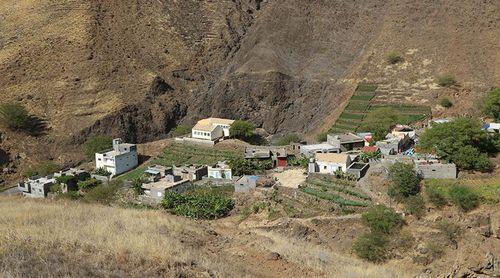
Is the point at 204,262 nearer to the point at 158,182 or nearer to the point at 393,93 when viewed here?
the point at 158,182

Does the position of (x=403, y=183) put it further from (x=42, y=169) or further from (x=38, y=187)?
(x=42, y=169)

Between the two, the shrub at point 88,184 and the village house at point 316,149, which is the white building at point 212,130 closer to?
the village house at point 316,149

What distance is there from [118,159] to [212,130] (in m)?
6.52

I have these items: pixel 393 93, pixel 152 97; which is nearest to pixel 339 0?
pixel 393 93

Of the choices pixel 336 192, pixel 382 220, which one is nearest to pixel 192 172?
pixel 336 192

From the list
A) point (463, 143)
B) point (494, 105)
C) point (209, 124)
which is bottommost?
point (209, 124)

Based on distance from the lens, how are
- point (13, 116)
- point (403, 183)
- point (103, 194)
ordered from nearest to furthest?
point (403, 183)
point (103, 194)
point (13, 116)

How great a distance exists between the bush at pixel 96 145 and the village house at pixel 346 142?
53.2 feet

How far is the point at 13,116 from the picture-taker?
38625 millimetres

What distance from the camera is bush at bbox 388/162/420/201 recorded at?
2116cm

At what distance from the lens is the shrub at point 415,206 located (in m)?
20.3

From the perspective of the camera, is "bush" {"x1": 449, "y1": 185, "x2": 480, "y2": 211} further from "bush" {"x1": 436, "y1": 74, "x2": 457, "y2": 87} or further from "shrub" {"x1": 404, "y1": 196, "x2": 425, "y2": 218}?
"bush" {"x1": 436, "y1": 74, "x2": 457, "y2": 87}

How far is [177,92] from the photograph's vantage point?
1907 inches

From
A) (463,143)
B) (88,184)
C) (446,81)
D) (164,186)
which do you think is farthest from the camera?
(446,81)
